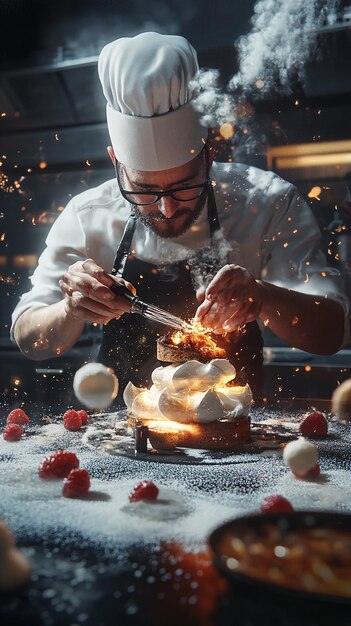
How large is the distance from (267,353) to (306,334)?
4.26 ft

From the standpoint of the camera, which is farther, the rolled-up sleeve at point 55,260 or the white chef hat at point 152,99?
the rolled-up sleeve at point 55,260

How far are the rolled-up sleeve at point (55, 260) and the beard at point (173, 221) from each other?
1.12 ft

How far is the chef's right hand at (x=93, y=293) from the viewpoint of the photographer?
6.86 ft

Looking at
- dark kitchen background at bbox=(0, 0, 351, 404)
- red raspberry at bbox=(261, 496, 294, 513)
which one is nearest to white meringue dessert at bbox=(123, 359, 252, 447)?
red raspberry at bbox=(261, 496, 294, 513)

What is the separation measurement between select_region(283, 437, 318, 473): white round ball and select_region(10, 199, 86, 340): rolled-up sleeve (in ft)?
4.66

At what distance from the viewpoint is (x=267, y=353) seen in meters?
3.95

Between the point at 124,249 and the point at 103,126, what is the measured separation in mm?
1846

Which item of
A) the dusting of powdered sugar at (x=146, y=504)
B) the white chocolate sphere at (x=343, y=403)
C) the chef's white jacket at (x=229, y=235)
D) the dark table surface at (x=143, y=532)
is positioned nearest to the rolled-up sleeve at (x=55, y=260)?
the chef's white jacket at (x=229, y=235)

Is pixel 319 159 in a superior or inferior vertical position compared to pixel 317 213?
superior

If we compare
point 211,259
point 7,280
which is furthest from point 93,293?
point 7,280

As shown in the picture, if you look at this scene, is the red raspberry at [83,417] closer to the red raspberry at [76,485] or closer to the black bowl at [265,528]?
the red raspberry at [76,485]

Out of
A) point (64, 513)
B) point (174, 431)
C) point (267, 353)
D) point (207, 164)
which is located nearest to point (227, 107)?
point (207, 164)

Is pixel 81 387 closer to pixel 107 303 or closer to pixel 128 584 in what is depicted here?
pixel 107 303

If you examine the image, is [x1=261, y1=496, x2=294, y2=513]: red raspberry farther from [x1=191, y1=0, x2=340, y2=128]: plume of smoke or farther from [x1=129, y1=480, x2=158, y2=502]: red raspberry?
[x1=191, y1=0, x2=340, y2=128]: plume of smoke
